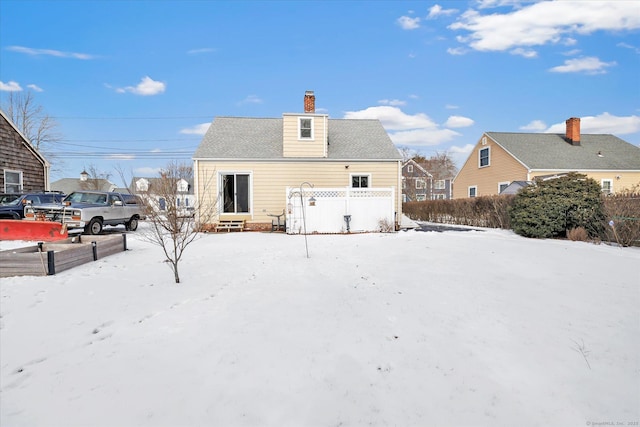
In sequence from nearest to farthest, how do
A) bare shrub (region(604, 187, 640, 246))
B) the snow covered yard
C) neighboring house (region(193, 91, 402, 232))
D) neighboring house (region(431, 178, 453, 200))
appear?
the snow covered yard
bare shrub (region(604, 187, 640, 246))
neighboring house (region(193, 91, 402, 232))
neighboring house (region(431, 178, 453, 200))

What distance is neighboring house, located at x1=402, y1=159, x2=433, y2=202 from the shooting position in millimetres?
45781

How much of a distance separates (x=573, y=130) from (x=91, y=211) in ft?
96.6

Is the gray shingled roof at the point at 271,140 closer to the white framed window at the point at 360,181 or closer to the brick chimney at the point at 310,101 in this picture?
the white framed window at the point at 360,181

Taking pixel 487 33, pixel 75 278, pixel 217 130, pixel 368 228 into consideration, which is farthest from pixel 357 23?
pixel 75 278

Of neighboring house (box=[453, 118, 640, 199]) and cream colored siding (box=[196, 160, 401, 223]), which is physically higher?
neighboring house (box=[453, 118, 640, 199])

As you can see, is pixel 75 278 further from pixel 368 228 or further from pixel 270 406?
pixel 368 228

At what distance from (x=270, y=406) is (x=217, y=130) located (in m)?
15.1

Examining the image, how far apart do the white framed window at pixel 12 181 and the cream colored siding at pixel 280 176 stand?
9736mm

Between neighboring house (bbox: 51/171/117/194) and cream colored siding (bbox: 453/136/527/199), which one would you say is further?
neighboring house (bbox: 51/171/117/194)

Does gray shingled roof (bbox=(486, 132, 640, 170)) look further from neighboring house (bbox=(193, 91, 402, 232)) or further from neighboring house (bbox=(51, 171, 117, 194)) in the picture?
neighboring house (bbox=(51, 171, 117, 194))

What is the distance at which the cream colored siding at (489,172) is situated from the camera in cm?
2145

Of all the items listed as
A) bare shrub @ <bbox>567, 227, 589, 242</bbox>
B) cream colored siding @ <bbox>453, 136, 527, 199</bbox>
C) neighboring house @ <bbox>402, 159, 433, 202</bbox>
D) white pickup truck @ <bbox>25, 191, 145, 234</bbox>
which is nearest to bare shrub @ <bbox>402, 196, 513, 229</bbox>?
bare shrub @ <bbox>567, 227, 589, 242</bbox>

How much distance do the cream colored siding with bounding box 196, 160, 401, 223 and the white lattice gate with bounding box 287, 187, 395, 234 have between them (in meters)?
1.87

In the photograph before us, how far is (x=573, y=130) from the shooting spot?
22.7 meters
